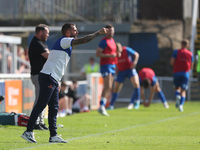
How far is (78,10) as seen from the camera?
26672 mm

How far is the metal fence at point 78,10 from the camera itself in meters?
25.8

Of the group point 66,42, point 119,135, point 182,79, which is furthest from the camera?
point 182,79

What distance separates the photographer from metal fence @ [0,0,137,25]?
2584 centimetres

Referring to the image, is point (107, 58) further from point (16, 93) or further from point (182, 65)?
point (182, 65)

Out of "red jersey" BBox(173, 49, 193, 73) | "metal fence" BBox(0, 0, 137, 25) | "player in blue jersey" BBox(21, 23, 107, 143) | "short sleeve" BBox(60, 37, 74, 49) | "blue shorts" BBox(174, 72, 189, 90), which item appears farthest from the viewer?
"metal fence" BBox(0, 0, 137, 25)

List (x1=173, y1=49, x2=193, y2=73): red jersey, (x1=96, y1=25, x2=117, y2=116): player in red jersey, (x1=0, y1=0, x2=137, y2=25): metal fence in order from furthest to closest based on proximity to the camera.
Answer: (x1=0, y1=0, x2=137, y2=25): metal fence, (x1=173, y1=49, x2=193, y2=73): red jersey, (x1=96, y1=25, x2=117, y2=116): player in red jersey

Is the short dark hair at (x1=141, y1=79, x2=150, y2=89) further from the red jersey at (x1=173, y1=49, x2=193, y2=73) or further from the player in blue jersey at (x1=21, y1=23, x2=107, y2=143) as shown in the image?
the player in blue jersey at (x1=21, y1=23, x2=107, y2=143)

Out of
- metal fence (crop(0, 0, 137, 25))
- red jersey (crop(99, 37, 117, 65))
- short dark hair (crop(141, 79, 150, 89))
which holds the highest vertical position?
metal fence (crop(0, 0, 137, 25))

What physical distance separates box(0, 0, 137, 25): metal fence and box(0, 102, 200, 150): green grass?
→ 1257 centimetres

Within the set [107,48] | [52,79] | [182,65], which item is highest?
[52,79]

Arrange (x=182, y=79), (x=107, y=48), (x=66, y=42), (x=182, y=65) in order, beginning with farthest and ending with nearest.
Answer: (x=182, y=79) < (x=182, y=65) < (x=107, y=48) < (x=66, y=42)

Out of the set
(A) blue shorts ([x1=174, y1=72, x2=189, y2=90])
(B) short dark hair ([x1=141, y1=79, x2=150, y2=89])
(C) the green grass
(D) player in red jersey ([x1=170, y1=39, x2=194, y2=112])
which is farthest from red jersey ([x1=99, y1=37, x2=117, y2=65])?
(B) short dark hair ([x1=141, y1=79, x2=150, y2=89])

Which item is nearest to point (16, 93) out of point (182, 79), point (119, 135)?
point (119, 135)

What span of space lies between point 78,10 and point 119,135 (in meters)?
16.9
